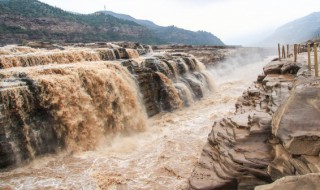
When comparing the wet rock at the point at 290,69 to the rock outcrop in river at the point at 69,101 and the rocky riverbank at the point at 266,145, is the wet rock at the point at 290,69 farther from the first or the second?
the rock outcrop in river at the point at 69,101

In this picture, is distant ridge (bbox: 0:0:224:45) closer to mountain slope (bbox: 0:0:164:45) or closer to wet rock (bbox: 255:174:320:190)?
mountain slope (bbox: 0:0:164:45)

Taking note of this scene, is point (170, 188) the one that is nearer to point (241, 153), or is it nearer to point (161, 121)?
point (241, 153)

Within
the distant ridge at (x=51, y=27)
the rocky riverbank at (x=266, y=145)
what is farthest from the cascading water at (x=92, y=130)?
the distant ridge at (x=51, y=27)

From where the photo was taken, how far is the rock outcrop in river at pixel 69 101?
32.4ft

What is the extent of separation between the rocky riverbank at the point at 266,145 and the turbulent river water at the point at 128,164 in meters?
1.28

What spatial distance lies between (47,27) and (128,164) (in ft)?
201

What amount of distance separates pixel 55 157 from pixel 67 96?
239 cm

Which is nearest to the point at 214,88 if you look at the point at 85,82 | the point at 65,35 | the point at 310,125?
the point at 85,82

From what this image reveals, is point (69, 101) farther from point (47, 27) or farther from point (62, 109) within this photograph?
point (47, 27)

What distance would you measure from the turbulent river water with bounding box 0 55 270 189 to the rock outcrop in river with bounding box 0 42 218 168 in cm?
57

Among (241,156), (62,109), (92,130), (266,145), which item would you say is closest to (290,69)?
(266,145)

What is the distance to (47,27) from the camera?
6344cm

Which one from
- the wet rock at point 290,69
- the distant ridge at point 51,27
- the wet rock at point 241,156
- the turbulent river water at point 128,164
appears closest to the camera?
the wet rock at point 241,156

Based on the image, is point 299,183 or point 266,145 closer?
point 299,183
